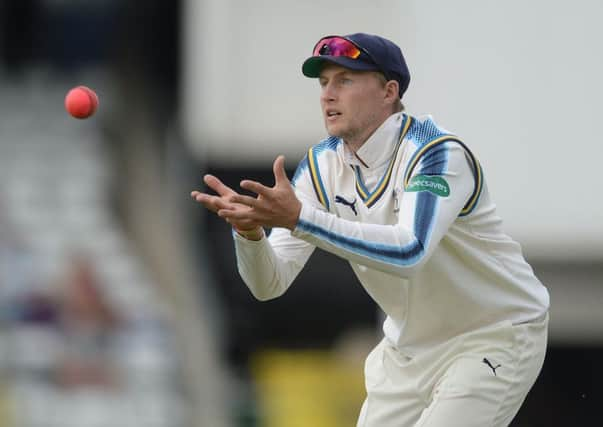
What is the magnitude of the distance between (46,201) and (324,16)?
3467mm

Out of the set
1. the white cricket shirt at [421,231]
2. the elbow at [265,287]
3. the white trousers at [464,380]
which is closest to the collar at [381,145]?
the white cricket shirt at [421,231]

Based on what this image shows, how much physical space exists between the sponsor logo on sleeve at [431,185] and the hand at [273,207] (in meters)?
0.36

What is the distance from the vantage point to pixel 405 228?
11.8 ft

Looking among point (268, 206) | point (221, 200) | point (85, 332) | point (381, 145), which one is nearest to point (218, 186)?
point (221, 200)

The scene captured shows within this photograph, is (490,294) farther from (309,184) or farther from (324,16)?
(324,16)

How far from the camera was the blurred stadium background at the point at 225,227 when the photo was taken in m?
9.56

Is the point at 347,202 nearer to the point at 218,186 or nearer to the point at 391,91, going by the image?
the point at 391,91

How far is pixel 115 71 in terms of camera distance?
15.9 m

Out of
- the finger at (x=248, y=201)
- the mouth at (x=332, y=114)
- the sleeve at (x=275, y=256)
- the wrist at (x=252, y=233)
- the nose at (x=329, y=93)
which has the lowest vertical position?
the sleeve at (x=275, y=256)

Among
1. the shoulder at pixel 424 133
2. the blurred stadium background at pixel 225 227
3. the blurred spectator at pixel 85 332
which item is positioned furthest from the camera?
the blurred spectator at pixel 85 332

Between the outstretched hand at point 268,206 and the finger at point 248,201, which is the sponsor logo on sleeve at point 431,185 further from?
the finger at point 248,201

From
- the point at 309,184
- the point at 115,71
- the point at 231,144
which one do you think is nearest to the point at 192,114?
the point at 231,144

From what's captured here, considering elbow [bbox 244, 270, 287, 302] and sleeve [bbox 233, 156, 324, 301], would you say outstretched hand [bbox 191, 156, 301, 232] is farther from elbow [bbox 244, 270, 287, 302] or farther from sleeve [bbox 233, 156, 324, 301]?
elbow [bbox 244, 270, 287, 302]

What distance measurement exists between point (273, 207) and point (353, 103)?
536 mm
